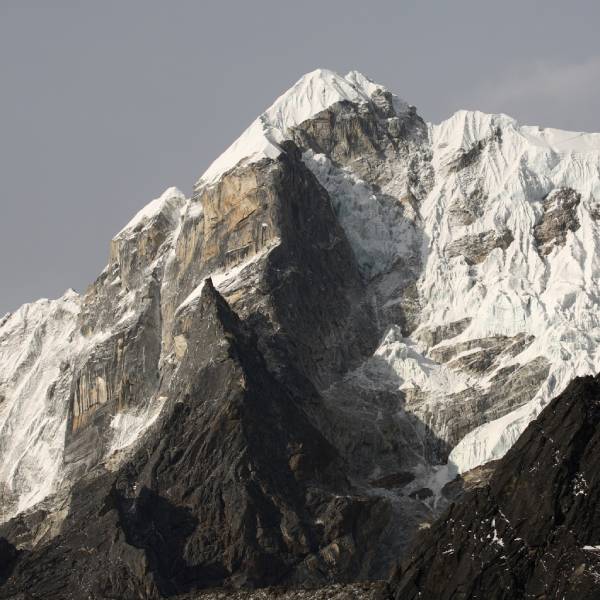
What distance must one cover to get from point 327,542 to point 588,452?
167 feet

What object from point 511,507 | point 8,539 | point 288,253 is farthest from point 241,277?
point 511,507

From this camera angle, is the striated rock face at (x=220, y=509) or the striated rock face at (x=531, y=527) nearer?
the striated rock face at (x=531, y=527)

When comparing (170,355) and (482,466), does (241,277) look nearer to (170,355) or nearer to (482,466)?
(170,355)

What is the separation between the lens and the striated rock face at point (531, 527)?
112 metres

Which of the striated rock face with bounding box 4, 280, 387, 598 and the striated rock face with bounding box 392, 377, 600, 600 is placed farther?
the striated rock face with bounding box 4, 280, 387, 598

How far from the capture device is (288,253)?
197750 mm

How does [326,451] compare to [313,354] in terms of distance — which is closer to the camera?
[326,451]

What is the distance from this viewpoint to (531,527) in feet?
372

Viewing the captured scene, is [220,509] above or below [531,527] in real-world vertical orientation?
above

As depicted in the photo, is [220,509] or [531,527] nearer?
[531,527]

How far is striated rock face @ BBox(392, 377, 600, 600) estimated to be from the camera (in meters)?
112

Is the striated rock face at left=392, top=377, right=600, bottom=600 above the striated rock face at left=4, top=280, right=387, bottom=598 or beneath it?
beneath

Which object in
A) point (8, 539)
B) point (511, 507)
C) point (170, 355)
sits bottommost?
point (511, 507)

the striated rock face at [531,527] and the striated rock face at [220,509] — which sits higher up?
the striated rock face at [220,509]
